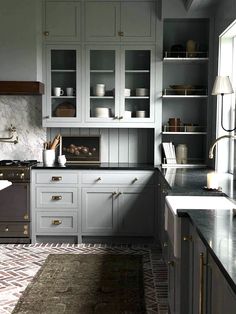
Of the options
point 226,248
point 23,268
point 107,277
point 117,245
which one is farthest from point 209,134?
point 226,248

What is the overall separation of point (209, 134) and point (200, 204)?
223 cm

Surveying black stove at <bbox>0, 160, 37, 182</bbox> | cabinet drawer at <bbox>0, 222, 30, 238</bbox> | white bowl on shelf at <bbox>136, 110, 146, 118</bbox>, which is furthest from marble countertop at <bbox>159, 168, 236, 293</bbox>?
cabinet drawer at <bbox>0, 222, 30, 238</bbox>

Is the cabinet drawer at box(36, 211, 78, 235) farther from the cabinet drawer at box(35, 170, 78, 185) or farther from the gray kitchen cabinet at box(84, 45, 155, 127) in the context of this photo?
the gray kitchen cabinet at box(84, 45, 155, 127)

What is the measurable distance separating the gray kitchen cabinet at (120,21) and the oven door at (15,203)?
1.74m

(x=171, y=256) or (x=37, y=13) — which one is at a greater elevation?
(x=37, y=13)

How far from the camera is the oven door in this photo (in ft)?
15.8

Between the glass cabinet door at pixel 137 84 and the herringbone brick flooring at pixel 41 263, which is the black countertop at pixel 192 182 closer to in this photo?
the glass cabinet door at pixel 137 84

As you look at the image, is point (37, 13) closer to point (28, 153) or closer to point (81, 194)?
point (28, 153)

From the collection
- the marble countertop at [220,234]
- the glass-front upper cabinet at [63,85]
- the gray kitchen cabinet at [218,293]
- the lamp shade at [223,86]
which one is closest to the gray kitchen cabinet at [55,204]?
the glass-front upper cabinet at [63,85]

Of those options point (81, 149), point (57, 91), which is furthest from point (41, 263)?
point (57, 91)

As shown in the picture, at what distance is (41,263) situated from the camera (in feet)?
13.8

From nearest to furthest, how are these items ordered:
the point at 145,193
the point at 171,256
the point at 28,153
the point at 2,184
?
the point at 171,256 < the point at 2,184 < the point at 145,193 < the point at 28,153

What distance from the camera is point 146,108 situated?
16.6 ft

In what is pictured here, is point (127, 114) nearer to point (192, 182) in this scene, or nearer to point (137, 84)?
point (137, 84)
